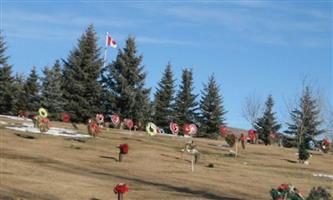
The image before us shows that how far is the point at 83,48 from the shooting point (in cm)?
5647

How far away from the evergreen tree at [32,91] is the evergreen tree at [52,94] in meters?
0.95

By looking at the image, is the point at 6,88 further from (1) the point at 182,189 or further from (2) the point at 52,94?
(1) the point at 182,189

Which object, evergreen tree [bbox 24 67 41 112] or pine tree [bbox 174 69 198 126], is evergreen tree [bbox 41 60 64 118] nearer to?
evergreen tree [bbox 24 67 41 112]

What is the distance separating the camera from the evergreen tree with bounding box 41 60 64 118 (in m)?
54.1

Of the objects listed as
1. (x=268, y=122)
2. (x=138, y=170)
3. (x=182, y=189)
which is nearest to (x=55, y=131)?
(x=138, y=170)

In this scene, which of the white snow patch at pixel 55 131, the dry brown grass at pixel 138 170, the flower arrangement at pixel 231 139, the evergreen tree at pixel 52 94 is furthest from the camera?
the evergreen tree at pixel 52 94

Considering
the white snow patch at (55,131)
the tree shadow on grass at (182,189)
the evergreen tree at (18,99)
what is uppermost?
the evergreen tree at (18,99)

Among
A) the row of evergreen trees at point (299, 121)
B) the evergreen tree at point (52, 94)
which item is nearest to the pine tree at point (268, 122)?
the row of evergreen trees at point (299, 121)

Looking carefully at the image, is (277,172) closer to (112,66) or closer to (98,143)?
(98,143)

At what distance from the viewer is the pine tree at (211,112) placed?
60844 mm

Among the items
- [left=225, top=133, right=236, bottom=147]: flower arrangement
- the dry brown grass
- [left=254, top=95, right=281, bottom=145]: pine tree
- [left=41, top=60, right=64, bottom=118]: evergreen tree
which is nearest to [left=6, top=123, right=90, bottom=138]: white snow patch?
the dry brown grass

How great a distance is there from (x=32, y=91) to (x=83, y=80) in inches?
216

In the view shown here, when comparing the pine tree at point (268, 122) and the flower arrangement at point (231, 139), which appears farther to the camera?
the pine tree at point (268, 122)

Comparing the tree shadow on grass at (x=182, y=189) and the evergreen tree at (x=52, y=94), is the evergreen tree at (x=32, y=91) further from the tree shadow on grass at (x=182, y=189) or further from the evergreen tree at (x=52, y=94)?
the tree shadow on grass at (x=182, y=189)
